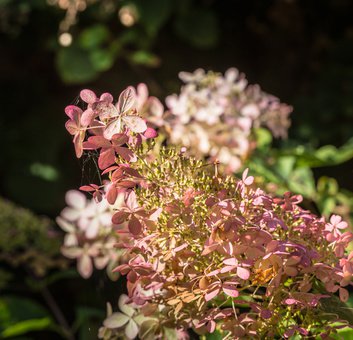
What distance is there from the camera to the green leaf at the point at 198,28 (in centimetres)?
270

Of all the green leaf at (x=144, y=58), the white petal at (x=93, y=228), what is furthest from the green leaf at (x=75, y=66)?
the white petal at (x=93, y=228)

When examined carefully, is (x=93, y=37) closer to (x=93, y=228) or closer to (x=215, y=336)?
(x=93, y=228)

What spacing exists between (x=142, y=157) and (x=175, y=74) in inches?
92.0

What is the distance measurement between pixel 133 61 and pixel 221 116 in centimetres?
159

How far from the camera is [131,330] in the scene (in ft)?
1.93

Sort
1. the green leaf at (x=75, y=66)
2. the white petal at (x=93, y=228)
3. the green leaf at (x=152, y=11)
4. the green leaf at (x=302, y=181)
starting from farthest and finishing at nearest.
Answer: the green leaf at (x=75, y=66)
the green leaf at (x=152, y=11)
the green leaf at (x=302, y=181)
the white petal at (x=93, y=228)

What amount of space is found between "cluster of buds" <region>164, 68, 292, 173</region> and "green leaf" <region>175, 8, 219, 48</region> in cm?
146

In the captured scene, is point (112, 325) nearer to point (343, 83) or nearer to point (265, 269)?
point (265, 269)

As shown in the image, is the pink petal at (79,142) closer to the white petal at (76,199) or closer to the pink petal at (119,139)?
the pink petal at (119,139)

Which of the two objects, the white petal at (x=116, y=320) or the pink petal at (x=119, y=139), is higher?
the pink petal at (x=119, y=139)

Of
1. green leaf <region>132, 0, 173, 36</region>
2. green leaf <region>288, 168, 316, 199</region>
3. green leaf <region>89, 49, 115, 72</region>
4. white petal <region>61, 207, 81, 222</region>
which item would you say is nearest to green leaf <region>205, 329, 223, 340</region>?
white petal <region>61, 207, 81, 222</region>

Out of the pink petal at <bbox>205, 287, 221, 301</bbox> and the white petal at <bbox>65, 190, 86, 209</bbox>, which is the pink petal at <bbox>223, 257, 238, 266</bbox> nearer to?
the pink petal at <bbox>205, 287, 221, 301</bbox>

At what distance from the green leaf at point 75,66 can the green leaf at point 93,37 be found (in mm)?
33

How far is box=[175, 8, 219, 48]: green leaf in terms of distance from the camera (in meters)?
2.70
